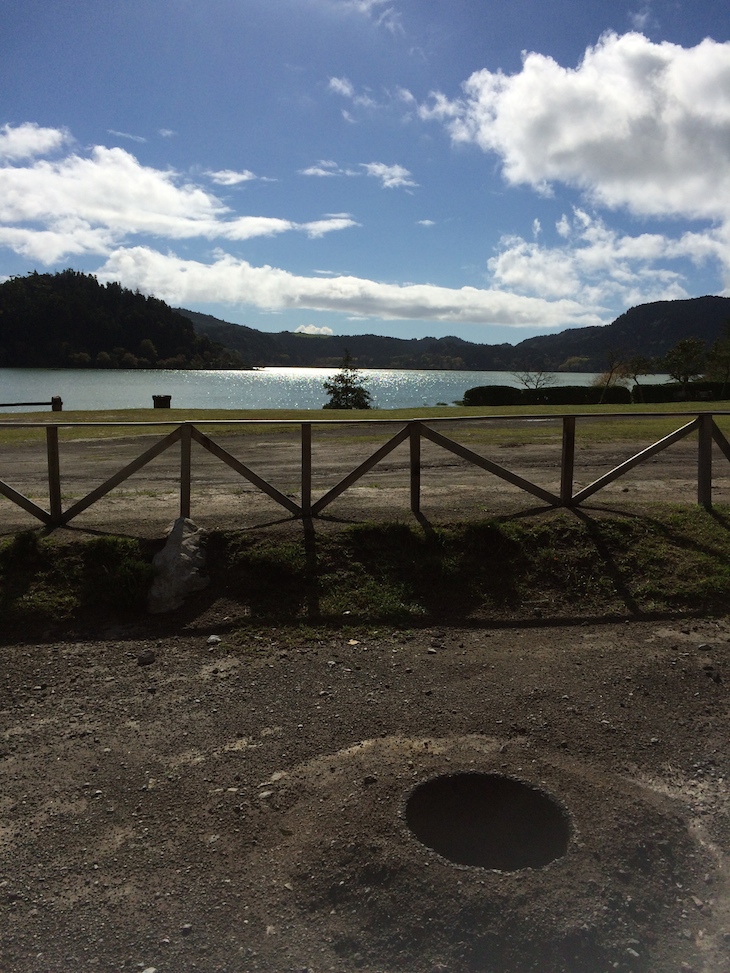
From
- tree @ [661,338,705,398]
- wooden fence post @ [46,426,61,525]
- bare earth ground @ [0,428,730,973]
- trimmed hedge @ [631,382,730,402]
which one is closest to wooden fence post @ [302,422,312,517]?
bare earth ground @ [0,428,730,973]

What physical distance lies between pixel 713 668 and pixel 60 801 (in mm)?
5756

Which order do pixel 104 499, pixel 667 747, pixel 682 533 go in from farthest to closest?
pixel 104 499
pixel 682 533
pixel 667 747

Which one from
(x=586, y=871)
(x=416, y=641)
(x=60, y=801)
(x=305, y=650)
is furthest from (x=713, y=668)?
(x=60, y=801)

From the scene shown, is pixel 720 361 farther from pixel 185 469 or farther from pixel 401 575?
pixel 185 469

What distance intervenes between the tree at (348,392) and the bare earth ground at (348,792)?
53.3 metres

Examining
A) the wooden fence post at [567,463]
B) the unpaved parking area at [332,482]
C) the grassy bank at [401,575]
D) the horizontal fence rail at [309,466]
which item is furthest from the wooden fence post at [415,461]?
the wooden fence post at [567,463]

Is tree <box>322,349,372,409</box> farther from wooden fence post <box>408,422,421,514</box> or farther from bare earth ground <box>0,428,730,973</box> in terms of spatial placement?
bare earth ground <box>0,428,730,973</box>

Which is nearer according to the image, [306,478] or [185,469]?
[185,469]

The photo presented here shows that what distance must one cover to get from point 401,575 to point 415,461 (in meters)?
2.07

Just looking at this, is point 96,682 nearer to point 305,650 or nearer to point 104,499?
point 305,650

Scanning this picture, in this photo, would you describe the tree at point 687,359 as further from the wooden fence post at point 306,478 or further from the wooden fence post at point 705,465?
the wooden fence post at point 306,478

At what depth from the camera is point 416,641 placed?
7723mm

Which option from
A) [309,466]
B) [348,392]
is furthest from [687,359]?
[309,466]

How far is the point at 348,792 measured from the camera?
519 centimetres
